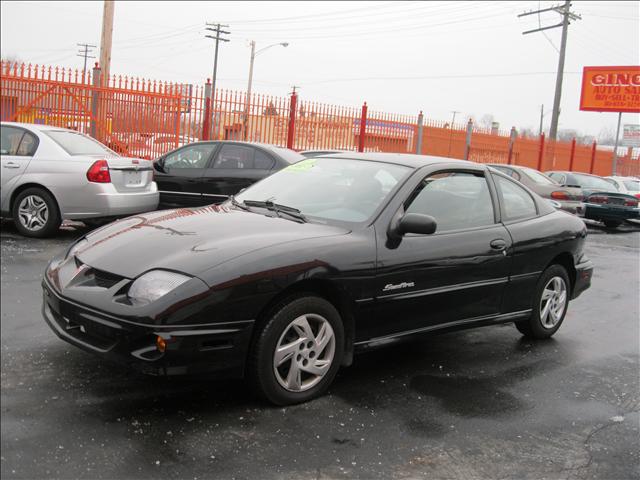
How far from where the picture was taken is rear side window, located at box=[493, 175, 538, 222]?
17.2 feet

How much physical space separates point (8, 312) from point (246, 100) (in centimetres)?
1387

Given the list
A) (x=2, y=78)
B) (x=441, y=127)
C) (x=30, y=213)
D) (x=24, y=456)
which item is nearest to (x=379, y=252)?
(x=24, y=456)

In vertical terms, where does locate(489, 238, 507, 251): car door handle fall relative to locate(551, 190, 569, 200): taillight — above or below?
below

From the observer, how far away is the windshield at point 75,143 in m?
8.39

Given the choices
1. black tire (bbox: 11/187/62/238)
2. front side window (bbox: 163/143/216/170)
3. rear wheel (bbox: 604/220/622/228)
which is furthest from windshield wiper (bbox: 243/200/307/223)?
rear wheel (bbox: 604/220/622/228)

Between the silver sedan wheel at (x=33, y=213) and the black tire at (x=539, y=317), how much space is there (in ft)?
18.8

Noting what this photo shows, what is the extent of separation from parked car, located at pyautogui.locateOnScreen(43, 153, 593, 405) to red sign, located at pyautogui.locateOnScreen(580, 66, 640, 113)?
32946 mm

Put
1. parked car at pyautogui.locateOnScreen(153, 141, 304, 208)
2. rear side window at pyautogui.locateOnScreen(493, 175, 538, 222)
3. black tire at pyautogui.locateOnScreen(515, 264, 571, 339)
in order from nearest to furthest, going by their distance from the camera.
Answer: rear side window at pyautogui.locateOnScreen(493, 175, 538, 222) → black tire at pyautogui.locateOnScreen(515, 264, 571, 339) → parked car at pyautogui.locateOnScreen(153, 141, 304, 208)

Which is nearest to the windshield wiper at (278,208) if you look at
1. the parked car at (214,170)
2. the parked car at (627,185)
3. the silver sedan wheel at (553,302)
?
the silver sedan wheel at (553,302)

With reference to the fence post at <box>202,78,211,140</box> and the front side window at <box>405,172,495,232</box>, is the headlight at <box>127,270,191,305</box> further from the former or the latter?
the fence post at <box>202,78,211,140</box>

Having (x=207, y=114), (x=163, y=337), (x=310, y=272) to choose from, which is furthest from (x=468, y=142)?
(x=163, y=337)

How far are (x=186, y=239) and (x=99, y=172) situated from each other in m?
4.85

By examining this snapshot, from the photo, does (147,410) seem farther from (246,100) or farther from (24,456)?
(246,100)

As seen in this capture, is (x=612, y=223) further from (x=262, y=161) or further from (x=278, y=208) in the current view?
(x=278, y=208)
